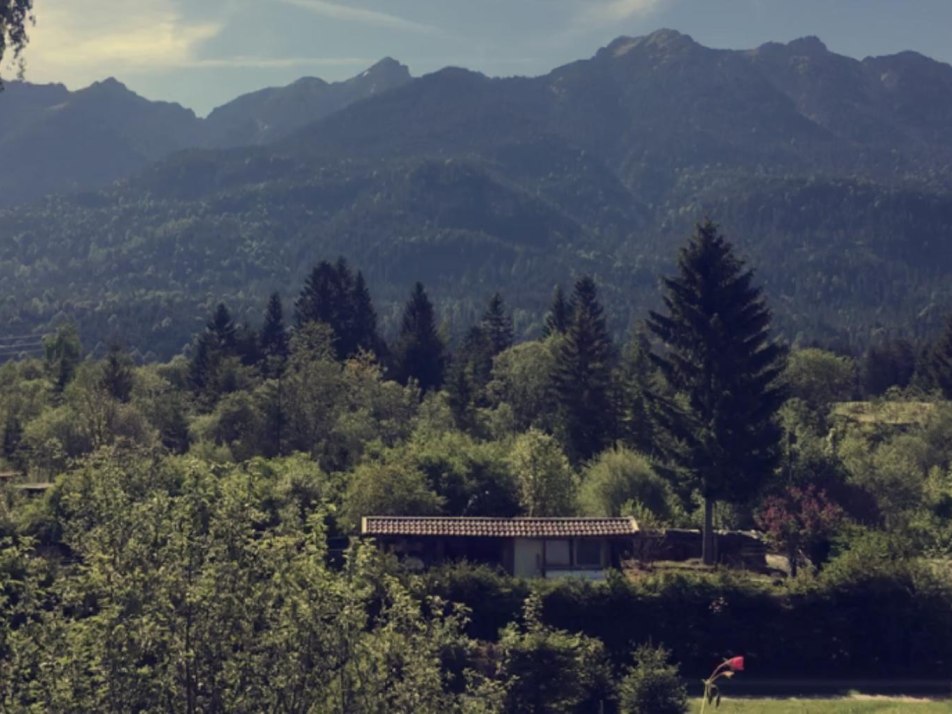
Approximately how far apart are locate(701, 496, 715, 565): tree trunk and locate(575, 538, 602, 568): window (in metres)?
5.18

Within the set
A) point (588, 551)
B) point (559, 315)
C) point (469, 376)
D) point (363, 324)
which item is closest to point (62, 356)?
point (363, 324)

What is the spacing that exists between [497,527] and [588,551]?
3316 millimetres

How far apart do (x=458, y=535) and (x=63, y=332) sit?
48.8 meters

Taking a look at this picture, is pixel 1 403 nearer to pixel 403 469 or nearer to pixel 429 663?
pixel 403 469

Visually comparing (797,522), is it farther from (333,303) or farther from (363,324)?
(333,303)

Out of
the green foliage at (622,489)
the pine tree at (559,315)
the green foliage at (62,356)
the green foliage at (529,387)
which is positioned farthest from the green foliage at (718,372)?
the green foliage at (62,356)

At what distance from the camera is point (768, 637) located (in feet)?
107

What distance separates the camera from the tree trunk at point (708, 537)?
132ft

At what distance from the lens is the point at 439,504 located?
4156cm

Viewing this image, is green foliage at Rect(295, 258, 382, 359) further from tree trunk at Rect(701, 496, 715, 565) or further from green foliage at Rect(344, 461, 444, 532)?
tree trunk at Rect(701, 496, 715, 565)

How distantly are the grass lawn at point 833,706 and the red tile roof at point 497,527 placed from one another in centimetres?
823

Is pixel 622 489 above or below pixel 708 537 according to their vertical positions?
above

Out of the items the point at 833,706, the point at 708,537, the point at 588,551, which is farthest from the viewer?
the point at 708,537

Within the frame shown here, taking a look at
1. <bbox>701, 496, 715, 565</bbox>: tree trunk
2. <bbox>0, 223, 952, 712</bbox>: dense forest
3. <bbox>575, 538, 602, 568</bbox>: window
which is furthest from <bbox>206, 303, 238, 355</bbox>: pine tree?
<bbox>575, 538, 602, 568</bbox>: window
